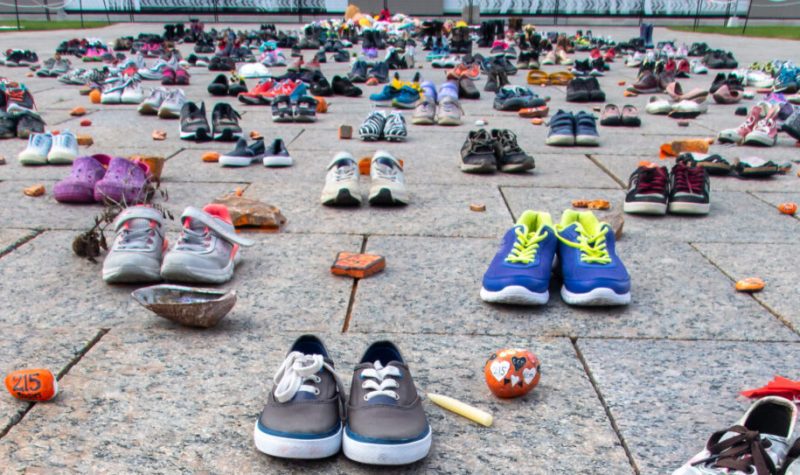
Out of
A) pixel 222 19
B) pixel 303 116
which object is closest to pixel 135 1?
pixel 222 19

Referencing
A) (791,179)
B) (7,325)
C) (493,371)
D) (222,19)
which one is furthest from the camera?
(222,19)

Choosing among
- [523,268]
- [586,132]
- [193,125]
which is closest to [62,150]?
[193,125]

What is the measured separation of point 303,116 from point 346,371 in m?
4.94

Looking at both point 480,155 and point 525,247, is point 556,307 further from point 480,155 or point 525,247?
point 480,155

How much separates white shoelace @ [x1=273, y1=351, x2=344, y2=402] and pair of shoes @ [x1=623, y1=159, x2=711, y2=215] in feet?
8.43

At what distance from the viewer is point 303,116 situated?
6656mm

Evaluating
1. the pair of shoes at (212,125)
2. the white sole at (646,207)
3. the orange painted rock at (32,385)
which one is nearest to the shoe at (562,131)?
the white sole at (646,207)

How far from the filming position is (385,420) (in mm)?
1639

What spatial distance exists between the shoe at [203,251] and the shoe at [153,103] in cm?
431

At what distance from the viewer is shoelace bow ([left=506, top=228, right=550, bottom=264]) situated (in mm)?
2586

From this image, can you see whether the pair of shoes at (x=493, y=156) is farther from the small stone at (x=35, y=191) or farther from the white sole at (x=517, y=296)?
the small stone at (x=35, y=191)

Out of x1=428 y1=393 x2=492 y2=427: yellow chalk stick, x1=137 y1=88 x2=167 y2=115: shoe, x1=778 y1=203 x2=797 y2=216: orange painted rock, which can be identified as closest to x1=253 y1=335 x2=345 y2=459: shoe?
x1=428 y1=393 x2=492 y2=427: yellow chalk stick

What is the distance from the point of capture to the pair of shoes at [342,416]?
1620 mm

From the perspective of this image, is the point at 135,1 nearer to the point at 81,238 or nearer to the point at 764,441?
the point at 81,238
